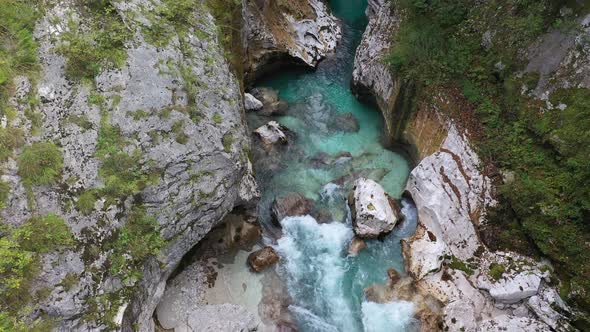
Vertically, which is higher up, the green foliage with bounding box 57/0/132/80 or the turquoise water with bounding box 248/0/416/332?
the green foliage with bounding box 57/0/132/80

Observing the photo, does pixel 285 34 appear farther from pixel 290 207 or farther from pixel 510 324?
pixel 510 324

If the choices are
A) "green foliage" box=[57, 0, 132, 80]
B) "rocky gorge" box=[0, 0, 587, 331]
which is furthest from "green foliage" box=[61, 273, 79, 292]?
"green foliage" box=[57, 0, 132, 80]

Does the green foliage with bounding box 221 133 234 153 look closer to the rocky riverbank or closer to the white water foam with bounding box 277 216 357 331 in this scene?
the white water foam with bounding box 277 216 357 331

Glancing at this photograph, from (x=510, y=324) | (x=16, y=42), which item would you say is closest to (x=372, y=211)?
(x=510, y=324)

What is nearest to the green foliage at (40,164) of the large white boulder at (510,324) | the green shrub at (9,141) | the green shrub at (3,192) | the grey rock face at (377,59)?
the green shrub at (9,141)

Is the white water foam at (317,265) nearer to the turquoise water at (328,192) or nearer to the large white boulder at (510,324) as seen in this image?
the turquoise water at (328,192)

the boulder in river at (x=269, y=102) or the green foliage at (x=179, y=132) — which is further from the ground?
the green foliage at (x=179, y=132)
